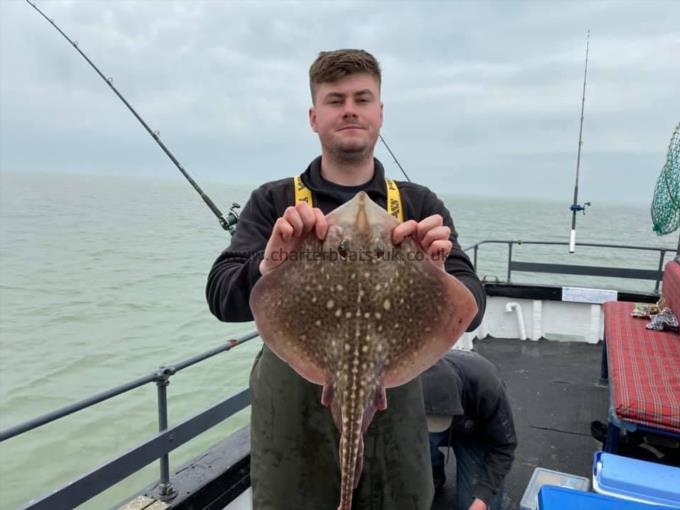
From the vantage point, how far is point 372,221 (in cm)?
173

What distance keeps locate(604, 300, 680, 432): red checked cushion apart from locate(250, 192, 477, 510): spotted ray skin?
8.27 ft

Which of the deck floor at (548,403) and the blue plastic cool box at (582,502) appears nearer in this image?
the blue plastic cool box at (582,502)

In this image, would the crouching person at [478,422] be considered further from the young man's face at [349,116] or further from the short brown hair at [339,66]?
the short brown hair at [339,66]

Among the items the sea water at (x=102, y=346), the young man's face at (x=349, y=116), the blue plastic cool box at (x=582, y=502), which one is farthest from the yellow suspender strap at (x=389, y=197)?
the sea water at (x=102, y=346)

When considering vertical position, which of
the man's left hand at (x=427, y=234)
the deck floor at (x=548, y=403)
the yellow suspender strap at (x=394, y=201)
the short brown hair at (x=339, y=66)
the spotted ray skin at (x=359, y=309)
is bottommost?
the deck floor at (x=548, y=403)

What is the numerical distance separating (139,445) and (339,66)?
2277mm

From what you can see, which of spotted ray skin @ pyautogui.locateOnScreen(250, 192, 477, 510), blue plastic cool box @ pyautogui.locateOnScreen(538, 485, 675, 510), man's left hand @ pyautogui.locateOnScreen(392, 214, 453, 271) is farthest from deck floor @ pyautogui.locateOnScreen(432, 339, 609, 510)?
man's left hand @ pyautogui.locateOnScreen(392, 214, 453, 271)

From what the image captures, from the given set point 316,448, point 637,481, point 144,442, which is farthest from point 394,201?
point 637,481

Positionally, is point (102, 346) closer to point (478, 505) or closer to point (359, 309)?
point (478, 505)

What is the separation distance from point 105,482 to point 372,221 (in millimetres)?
2049

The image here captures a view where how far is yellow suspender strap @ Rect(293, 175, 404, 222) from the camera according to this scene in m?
2.30

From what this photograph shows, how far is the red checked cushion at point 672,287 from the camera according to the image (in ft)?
18.1

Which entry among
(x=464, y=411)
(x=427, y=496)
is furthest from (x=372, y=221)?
(x=464, y=411)

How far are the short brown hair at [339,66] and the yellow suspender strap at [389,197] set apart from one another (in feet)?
1.48
